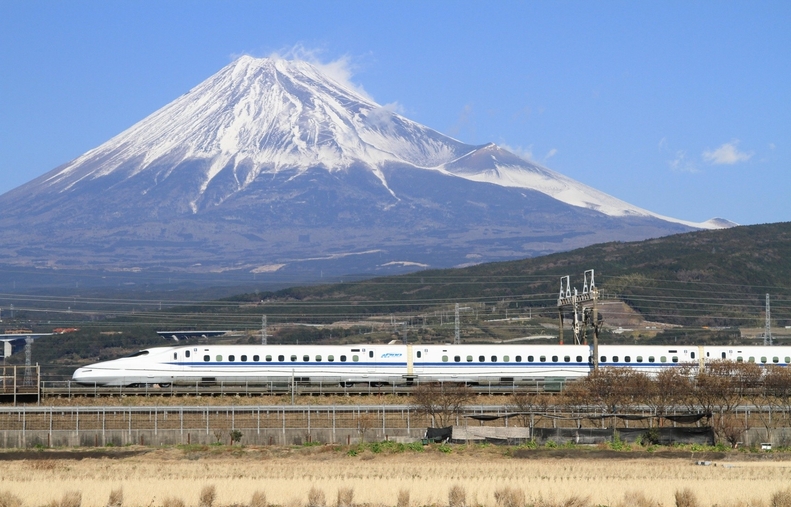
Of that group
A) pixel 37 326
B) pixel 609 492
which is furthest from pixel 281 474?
pixel 37 326

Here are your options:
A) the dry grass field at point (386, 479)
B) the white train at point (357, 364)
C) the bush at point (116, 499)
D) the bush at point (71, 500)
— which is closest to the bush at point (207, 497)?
the dry grass field at point (386, 479)

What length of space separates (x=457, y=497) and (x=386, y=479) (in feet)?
18.3

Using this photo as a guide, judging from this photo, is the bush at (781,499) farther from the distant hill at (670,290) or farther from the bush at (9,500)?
the distant hill at (670,290)

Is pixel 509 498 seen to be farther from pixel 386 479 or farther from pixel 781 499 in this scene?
pixel 781 499

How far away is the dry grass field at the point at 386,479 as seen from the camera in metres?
37.2

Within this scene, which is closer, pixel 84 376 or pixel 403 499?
pixel 403 499

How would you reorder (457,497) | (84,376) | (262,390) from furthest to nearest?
(84,376) < (262,390) < (457,497)

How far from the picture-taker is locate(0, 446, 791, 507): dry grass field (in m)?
37.2

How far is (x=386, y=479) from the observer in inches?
1660

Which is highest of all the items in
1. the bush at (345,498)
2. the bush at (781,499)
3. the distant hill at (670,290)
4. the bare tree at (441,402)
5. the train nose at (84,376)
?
the distant hill at (670,290)

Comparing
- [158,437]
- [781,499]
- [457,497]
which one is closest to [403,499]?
[457,497]

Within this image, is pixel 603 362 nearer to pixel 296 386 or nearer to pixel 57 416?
pixel 296 386

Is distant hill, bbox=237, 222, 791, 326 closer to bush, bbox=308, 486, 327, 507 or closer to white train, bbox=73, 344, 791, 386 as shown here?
white train, bbox=73, 344, 791, 386

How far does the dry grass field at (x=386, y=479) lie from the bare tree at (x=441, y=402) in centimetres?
628
